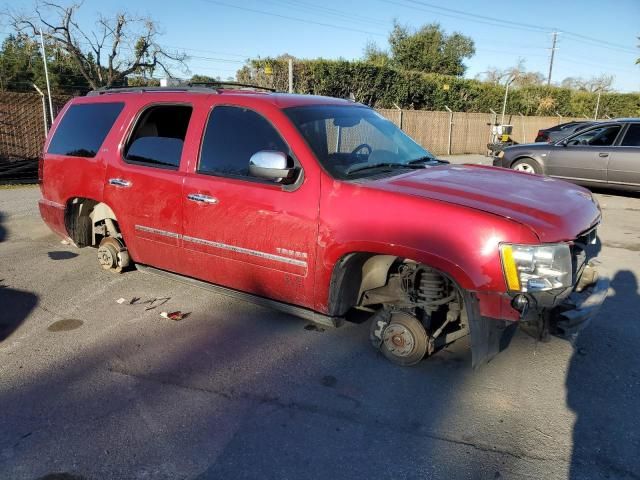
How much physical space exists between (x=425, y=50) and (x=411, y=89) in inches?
826

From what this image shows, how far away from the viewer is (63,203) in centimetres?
513

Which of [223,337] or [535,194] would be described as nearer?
[535,194]

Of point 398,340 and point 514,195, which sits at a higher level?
point 514,195

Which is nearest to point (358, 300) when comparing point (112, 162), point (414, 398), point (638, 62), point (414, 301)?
point (414, 301)

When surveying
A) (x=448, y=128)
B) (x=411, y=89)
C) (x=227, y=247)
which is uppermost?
(x=411, y=89)

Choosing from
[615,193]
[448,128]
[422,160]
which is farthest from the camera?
[448,128]

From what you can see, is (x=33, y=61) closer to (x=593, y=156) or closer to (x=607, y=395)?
(x=593, y=156)

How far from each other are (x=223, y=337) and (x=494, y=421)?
209 cm

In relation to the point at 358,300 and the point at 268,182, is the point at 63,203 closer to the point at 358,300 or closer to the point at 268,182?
the point at 268,182

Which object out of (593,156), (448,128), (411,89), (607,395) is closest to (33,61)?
(411,89)

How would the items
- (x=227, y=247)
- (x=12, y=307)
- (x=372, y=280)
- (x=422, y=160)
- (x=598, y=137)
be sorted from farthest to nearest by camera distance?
(x=598, y=137) → (x=12, y=307) → (x=422, y=160) → (x=227, y=247) → (x=372, y=280)

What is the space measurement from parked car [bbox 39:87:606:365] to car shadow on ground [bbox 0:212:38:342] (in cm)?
101

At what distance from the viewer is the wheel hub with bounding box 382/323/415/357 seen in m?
3.40

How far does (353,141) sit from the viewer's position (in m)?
3.95
